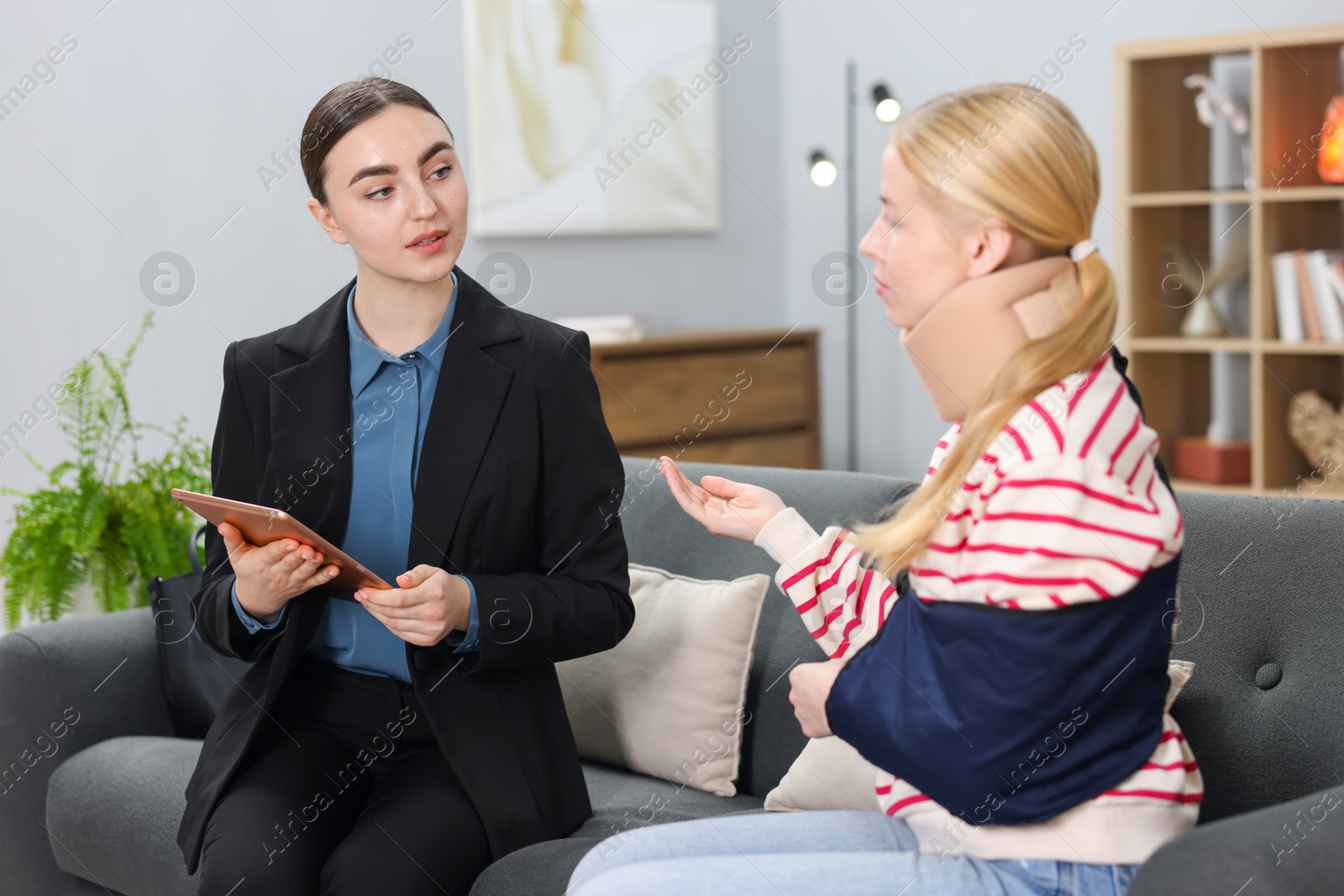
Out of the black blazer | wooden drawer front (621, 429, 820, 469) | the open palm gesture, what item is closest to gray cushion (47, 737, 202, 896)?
the black blazer

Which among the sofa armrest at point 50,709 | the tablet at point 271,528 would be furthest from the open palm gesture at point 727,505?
the sofa armrest at point 50,709

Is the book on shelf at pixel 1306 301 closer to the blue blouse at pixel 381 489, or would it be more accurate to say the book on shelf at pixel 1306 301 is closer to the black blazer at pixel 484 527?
the black blazer at pixel 484 527

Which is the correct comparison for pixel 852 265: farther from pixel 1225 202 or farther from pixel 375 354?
pixel 375 354

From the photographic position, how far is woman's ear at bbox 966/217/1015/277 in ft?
3.68

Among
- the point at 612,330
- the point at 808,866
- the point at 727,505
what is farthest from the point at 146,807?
the point at 612,330

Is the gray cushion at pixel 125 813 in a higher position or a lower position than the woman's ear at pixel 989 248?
lower

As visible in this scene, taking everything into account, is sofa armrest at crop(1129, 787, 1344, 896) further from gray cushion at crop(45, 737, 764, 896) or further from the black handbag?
the black handbag

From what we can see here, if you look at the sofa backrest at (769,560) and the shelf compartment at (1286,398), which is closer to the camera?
the sofa backrest at (769,560)

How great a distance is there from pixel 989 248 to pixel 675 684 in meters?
0.96

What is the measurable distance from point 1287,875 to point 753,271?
419 centimetres

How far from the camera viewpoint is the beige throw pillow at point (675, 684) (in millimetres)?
1857

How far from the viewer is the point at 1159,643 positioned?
109 centimetres

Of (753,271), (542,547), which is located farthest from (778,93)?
(542,547)

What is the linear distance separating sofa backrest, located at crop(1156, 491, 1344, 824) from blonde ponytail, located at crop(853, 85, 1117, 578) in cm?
60
